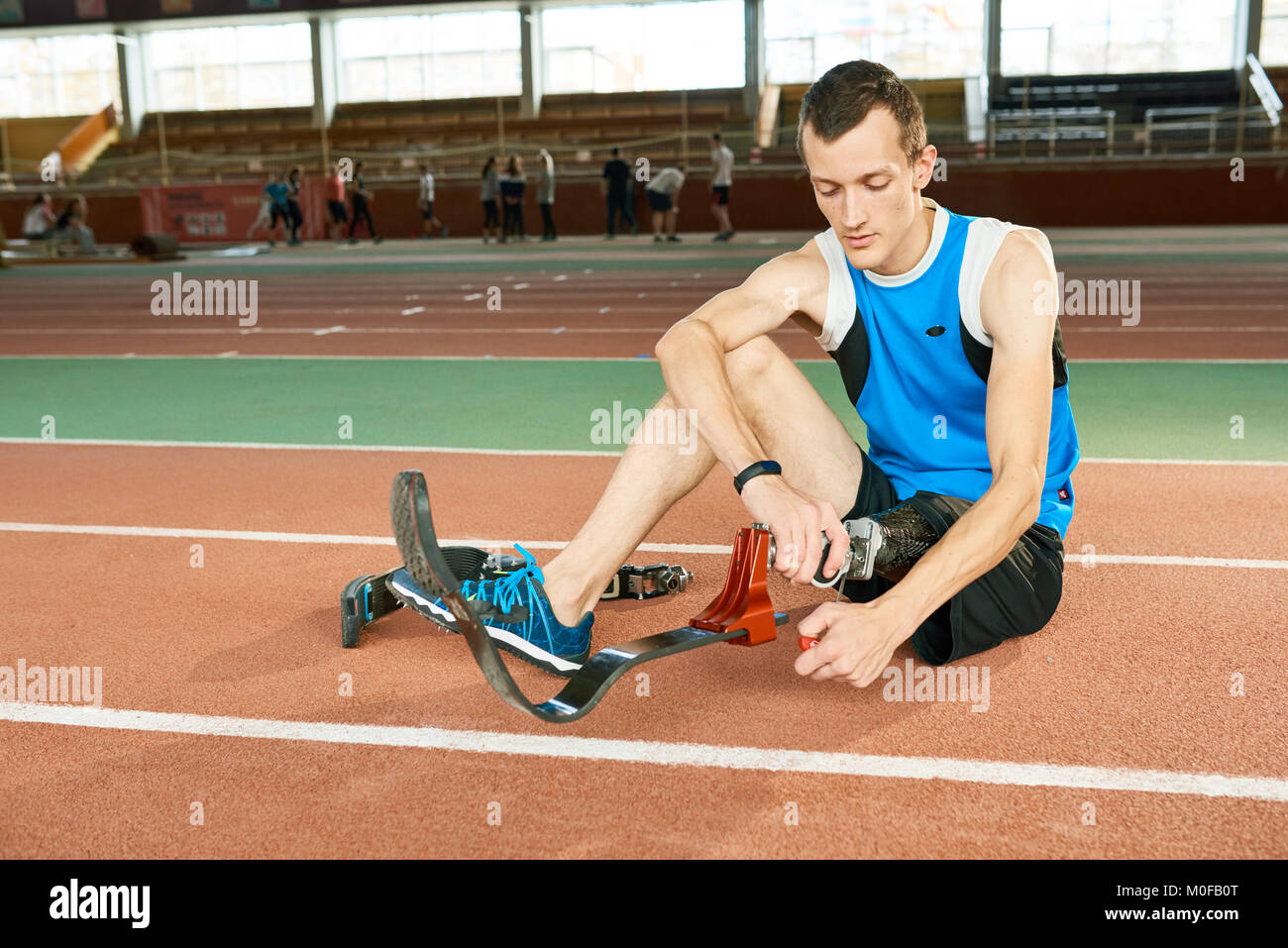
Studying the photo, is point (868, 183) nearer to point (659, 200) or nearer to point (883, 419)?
point (883, 419)

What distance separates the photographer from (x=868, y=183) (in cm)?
279

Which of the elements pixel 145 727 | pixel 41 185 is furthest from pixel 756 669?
pixel 41 185

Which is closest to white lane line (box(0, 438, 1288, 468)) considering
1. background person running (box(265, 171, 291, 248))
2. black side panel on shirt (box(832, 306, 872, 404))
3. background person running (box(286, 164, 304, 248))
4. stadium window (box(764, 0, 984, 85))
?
black side panel on shirt (box(832, 306, 872, 404))

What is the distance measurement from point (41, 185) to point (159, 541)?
113ft

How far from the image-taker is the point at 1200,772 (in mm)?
2623

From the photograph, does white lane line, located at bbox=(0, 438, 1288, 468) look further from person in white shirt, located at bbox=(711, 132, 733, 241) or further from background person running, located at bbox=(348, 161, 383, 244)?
background person running, located at bbox=(348, 161, 383, 244)

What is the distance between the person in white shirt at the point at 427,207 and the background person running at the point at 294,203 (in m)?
2.84

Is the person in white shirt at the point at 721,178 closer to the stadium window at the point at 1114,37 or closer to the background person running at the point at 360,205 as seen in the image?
the background person running at the point at 360,205

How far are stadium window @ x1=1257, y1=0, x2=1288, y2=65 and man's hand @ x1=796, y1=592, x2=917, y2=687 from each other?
34.8 m

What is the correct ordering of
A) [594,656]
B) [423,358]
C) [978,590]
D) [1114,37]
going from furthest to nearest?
1. [1114,37]
2. [423,358]
3. [978,590]
4. [594,656]

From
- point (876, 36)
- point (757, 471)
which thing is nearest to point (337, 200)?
point (876, 36)

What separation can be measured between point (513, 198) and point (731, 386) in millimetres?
23442

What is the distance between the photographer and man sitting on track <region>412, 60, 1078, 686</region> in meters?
2.65

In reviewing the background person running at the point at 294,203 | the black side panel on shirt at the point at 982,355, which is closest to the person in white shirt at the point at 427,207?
the background person running at the point at 294,203
